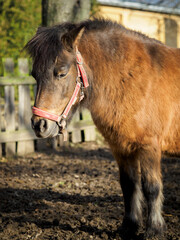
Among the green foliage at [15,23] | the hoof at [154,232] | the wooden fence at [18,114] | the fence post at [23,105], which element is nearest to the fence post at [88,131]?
the wooden fence at [18,114]

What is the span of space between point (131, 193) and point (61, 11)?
445 cm

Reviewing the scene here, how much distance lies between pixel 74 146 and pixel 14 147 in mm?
1402

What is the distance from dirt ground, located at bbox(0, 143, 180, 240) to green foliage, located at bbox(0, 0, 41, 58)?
3698 millimetres

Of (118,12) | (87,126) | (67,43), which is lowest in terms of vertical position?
(87,126)

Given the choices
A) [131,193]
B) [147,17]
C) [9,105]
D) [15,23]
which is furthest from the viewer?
[147,17]

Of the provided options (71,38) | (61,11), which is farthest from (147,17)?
(71,38)

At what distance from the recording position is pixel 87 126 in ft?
23.1

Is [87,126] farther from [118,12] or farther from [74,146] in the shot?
[118,12]

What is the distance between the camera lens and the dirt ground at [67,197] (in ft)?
10.8

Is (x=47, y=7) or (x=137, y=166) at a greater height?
(x=47, y=7)

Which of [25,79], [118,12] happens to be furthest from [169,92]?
[118,12]

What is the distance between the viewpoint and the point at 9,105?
6.11 metres

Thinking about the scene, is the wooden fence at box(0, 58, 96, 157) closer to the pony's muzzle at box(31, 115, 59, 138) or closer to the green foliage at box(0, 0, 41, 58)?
the green foliage at box(0, 0, 41, 58)

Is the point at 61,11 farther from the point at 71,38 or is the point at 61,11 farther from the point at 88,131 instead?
the point at 71,38
